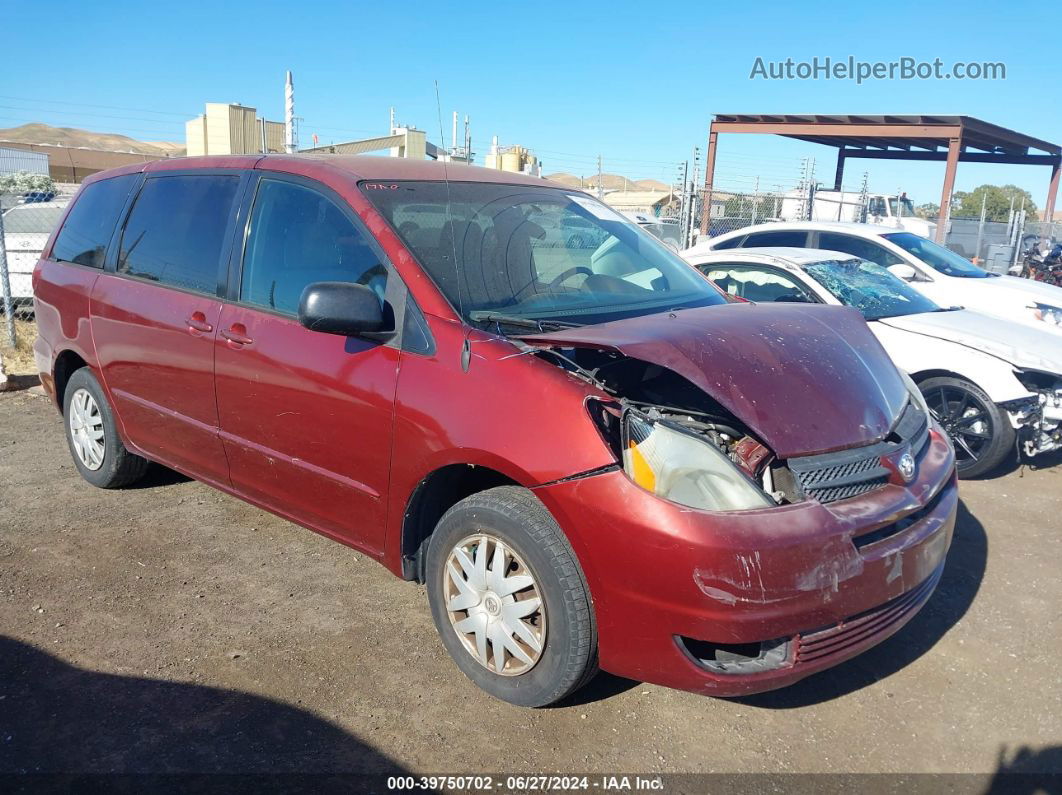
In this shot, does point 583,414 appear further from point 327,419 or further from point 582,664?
point 327,419

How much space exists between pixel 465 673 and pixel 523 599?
0.50 m

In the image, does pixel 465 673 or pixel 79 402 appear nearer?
pixel 465 673

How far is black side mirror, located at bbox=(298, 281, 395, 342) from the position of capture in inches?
116

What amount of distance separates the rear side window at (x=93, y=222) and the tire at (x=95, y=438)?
67cm

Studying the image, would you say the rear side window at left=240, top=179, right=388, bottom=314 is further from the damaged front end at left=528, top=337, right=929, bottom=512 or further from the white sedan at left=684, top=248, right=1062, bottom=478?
the white sedan at left=684, top=248, right=1062, bottom=478

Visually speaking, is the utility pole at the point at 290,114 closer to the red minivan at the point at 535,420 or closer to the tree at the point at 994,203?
the red minivan at the point at 535,420

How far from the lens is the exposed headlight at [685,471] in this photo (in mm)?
2504

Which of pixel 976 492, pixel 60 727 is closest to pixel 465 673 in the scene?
pixel 60 727

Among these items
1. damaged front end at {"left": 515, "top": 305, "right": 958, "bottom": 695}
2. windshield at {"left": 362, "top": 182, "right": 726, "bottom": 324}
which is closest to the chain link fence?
windshield at {"left": 362, "top": 182, "right": 726, "bottom": 324}

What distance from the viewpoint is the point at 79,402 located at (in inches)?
191

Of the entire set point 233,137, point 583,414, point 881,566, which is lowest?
point 881,566

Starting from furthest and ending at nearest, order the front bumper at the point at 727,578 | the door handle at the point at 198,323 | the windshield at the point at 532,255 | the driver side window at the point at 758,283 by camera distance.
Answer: the driver side window at the point at 758,283 → the door handle at the point at 198,323 → the windshield at the point at 532,255 → the front bumper at the point at 727,578

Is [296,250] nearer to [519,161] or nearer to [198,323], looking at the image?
[198,323]

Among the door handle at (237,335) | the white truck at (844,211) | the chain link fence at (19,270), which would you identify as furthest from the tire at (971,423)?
the white truck at (844,211)
